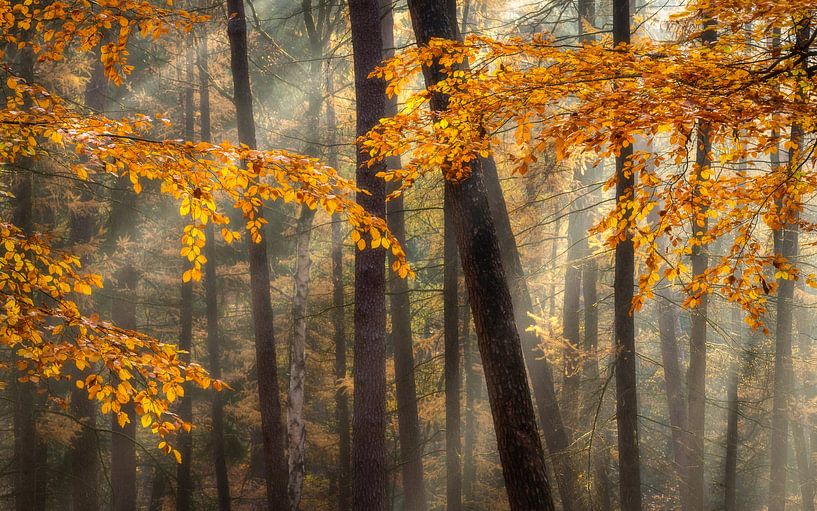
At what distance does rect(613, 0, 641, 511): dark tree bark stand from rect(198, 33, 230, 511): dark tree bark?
9.42 meters

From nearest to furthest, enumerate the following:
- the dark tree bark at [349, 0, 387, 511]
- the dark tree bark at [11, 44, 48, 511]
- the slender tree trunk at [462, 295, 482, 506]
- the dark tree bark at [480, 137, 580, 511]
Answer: the dark tree bark at [349, 0, 387, 511] < the dark tree bark at [480, 137, 580, 511] < the dark tree bark at [11, 44, 48, 511] < the slender tree trunk at [462, 295, 482, 506]

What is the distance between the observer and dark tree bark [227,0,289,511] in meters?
9.48

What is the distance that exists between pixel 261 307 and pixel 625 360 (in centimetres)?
541

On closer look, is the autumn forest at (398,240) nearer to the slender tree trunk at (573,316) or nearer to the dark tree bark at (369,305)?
the dark tree bark at (369,305)

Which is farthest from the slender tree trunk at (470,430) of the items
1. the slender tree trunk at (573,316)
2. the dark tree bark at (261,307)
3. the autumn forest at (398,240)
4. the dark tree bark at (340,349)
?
the dark tree bark at (261,307)

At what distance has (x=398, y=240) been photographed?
1098 centimetres

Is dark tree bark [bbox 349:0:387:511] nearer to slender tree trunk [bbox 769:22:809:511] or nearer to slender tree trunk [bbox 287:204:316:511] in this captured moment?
slender tree trunk [bbox 287:204:316:511]

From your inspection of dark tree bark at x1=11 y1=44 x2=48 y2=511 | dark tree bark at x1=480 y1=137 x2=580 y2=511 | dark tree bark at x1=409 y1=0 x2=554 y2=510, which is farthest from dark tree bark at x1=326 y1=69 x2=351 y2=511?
dark tree bark at x1=409 y1=0 x2=554 y2=510

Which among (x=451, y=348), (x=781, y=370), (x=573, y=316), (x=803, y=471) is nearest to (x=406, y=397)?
(x=451, y=348)

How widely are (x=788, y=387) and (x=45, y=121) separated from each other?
15342mm

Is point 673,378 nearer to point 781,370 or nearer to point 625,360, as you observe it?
point 781,370

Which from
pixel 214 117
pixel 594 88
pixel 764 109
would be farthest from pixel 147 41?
pixel 764 109

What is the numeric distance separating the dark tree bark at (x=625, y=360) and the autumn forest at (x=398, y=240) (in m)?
0.05

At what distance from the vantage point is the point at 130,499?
14.1 metres
